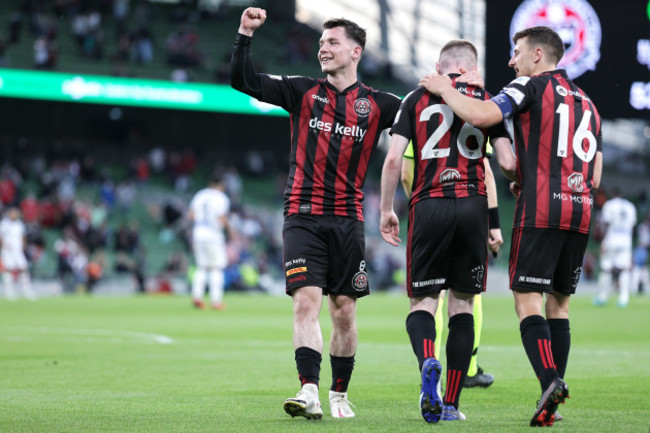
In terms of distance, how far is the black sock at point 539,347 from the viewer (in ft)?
16.7

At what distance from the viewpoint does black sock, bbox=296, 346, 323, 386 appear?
5.44m

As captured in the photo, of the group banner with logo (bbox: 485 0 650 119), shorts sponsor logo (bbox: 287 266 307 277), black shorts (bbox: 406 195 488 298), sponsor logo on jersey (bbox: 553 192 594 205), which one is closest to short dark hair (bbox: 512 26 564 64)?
sponsor logo on jersey (bbox: 553 192 594 205)

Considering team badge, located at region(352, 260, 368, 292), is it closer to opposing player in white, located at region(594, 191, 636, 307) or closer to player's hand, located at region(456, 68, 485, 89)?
player's hand, located at region(456, 68, 485, 89)

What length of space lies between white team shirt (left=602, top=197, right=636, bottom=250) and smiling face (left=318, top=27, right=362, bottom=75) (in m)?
15.4

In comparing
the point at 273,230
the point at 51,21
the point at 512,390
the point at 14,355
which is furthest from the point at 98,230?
the point at 512,390

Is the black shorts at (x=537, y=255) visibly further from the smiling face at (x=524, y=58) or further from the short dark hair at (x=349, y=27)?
the short dark hair at (x=349, y=27)

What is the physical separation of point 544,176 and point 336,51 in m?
1.43

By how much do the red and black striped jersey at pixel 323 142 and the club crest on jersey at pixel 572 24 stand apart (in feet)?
14.1

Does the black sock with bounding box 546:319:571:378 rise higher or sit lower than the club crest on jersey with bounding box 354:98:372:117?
lower

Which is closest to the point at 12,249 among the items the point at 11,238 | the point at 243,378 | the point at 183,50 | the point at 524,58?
the point at 11,238

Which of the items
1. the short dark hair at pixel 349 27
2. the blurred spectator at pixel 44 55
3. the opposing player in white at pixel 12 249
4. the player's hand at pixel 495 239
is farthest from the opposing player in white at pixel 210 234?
the blurred spectator at pixel 44 55

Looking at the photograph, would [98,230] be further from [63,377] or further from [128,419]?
[128,419]

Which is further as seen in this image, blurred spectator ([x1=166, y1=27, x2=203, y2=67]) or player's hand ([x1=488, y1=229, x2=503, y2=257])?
blurred spectator ([x1=166, y1=27, x2=203, y2=67])

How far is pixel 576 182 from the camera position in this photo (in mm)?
5395
